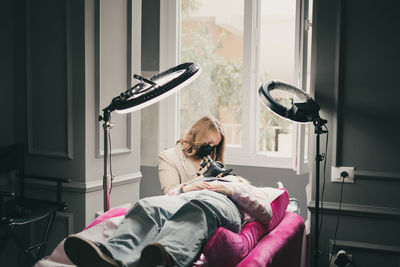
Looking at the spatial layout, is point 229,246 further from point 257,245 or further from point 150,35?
point 150,35

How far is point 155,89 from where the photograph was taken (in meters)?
2.02

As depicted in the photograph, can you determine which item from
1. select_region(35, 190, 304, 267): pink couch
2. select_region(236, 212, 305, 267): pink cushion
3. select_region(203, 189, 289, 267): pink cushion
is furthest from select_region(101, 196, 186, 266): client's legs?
select_region(236, 212, 305, 267): pink cushion

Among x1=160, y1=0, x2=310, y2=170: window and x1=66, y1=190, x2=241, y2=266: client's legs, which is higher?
x1=160, y1=0, x2=310, y2=170: window

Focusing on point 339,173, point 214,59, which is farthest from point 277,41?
point 339,173

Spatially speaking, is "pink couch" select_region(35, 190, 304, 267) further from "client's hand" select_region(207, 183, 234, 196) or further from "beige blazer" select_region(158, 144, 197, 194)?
"beige blazer" select_region(158, 144, 197, 194)

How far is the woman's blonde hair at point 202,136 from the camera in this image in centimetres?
284

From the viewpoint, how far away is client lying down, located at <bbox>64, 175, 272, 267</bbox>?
155cm

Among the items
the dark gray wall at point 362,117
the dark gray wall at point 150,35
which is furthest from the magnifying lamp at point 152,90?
the dark gray wall at point 150,35

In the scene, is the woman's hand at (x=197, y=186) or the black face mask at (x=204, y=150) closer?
Answer: the woman's hand at (x=197, y=186)

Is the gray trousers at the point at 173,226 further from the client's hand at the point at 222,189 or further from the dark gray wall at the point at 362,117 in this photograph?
the dark gray wall at the point at 362,117

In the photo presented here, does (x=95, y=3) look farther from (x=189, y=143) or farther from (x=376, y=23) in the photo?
(x=376, y=23)

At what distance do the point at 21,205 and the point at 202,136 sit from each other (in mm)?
1231

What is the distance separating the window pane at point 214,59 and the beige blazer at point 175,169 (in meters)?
1.25

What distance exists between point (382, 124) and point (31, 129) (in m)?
2.16
